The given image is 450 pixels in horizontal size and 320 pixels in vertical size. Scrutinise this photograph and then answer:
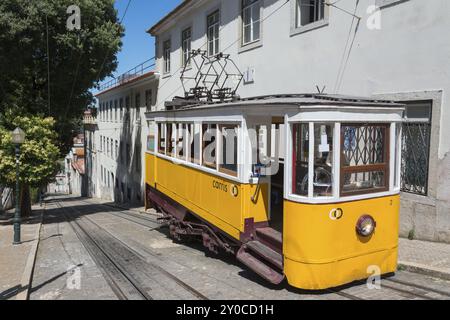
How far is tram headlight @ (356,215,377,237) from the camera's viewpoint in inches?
239

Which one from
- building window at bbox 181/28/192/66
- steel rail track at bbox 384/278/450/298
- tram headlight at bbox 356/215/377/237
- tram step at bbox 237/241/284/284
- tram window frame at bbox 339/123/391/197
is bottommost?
steel rail track at bbox 384/278/450/298

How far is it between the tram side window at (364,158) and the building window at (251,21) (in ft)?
28.9

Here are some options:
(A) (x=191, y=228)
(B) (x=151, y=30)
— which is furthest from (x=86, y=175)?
(A) (x=191, y=228)

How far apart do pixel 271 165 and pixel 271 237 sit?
4.21 ft

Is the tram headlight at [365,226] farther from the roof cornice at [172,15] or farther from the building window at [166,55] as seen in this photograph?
the building window at [166,55]

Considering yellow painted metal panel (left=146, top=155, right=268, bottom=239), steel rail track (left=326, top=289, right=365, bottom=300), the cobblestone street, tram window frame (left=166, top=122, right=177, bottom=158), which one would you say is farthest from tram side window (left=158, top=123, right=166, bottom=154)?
steel rail track (left=326, top=289, right=365, bottom=300)

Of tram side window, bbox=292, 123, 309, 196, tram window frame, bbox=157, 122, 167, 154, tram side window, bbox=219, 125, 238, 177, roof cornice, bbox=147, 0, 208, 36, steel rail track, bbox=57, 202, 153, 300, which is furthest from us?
roof cornice, bbox=147, 0, 208, 36

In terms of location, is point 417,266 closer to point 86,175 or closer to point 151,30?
point 151,30

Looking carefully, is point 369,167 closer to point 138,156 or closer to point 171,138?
point 171,138

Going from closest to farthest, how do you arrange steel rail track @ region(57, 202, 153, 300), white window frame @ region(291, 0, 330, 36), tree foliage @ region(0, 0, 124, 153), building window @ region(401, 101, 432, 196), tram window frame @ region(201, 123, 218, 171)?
steel rail track @ region(57, 202, 153, 300)
tram window frame @ region(201, 123, 218, 171)
building window @ region(401, 101, 432, 196)
white window frame @ region(291, 0, 330, 36)
tree foliage @ region(0, 0, 124, 153)

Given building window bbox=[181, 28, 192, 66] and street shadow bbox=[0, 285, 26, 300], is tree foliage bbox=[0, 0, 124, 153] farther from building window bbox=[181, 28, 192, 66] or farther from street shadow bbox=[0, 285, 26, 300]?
street shadow bbox=[0, 285, 26, 300]

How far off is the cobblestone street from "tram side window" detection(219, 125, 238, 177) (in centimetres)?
174

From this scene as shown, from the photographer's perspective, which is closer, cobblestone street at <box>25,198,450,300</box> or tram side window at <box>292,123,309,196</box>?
tram side window at <box>292,123,309,196</box>

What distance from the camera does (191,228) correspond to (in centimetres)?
945
